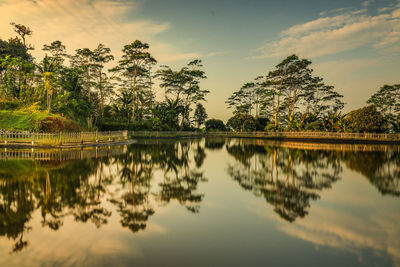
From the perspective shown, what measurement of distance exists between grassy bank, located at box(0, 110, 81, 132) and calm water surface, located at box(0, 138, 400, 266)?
54.3 feet

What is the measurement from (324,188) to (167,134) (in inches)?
1626

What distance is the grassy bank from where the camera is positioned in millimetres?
25219

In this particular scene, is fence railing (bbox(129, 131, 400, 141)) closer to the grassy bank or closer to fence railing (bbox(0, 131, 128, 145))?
the grassy bank

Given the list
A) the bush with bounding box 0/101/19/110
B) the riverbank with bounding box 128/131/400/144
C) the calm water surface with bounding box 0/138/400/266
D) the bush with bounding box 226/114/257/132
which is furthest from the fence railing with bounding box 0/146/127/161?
the bush with bounding box 226/114/257/132

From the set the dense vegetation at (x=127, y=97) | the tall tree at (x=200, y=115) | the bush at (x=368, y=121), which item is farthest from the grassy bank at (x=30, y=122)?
the tall tree at (x=200, y=115)

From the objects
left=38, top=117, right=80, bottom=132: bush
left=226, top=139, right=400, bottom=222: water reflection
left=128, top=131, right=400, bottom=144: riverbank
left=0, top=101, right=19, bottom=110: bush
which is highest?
left=0, top=101, right=19, bottom=110: bush

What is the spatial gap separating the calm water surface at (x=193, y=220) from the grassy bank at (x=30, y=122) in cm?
1656

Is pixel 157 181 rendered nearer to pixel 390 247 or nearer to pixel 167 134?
pixel 390 247

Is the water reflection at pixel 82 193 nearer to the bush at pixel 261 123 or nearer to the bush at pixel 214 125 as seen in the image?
the bush at pixel 261 123

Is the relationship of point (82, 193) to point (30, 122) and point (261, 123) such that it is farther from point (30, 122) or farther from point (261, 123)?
point (261, 123)

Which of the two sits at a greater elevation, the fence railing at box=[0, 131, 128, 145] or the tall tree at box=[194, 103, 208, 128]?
the tall tree at box=[194, 103, 208, 128]

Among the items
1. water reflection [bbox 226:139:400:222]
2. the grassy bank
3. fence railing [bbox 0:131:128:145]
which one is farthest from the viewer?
the grassy bank

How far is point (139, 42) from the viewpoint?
46.5 metres

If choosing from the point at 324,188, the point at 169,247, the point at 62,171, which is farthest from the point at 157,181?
the point at 324,188
